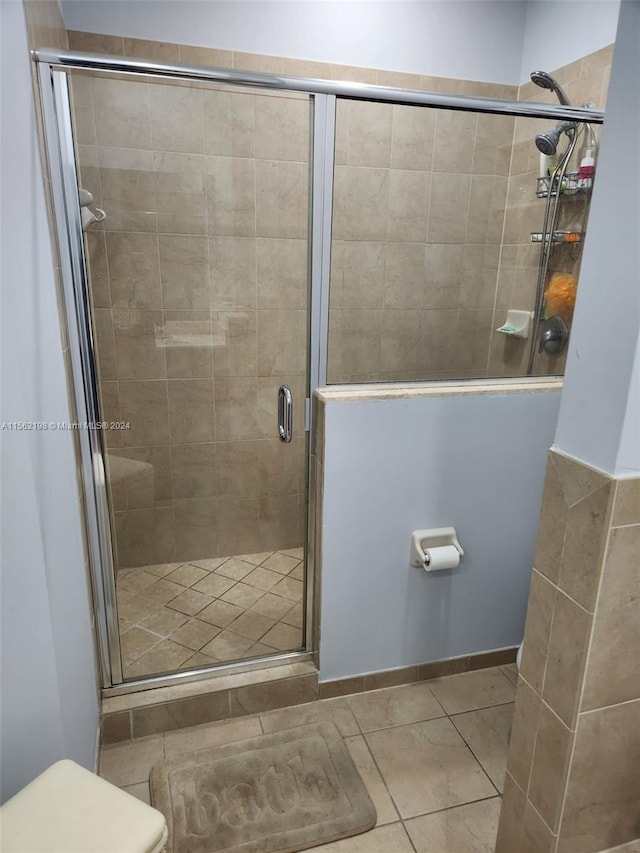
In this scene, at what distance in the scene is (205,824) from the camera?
4.67ft

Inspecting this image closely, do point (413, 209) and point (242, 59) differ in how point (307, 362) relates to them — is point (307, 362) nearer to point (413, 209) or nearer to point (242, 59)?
point (413, 209)

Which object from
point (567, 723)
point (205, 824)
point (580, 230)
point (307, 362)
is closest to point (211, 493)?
point (307, 362)

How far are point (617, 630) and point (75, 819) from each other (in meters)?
1.01

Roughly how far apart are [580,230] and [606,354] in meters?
1.21

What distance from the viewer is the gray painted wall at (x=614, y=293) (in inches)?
32.9

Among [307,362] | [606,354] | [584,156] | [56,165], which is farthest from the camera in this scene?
[584,156]

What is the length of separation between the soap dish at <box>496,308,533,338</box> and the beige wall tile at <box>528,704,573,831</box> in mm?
1268

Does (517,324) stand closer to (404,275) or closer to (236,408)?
(404,275)

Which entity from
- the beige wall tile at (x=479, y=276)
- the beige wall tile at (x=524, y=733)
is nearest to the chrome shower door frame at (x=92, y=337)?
the beige wall tile at (x=479, y=276)

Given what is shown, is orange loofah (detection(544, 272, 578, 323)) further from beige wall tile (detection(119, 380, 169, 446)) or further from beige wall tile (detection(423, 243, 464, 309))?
beige wall tile (detection(119, 380, 169, 446))

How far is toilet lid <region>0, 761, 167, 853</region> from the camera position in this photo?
2.93ft

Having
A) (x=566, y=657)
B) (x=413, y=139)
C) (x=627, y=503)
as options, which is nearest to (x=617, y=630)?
(x=566, y=657)

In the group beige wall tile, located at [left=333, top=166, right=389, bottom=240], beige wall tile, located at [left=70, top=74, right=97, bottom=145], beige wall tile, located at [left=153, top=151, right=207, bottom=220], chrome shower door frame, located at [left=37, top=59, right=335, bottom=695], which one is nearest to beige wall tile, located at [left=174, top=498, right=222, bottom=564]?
chrome shower door frame, located at [left=37, top=59, right=335, bottom=695]

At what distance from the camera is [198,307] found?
72.9 inches
